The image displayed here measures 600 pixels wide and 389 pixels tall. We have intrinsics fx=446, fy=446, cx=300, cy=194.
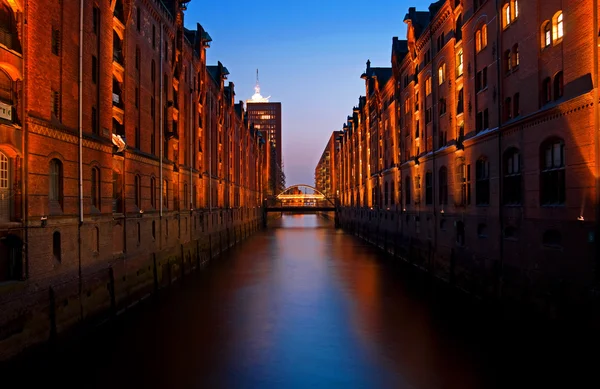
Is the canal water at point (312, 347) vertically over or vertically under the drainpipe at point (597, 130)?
under

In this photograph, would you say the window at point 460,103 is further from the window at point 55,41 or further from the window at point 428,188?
the window at point 55,41

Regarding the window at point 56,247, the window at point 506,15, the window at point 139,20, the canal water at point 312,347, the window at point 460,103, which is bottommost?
the canal water at point 312,347

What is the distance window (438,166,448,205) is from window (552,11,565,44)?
12.4 metres

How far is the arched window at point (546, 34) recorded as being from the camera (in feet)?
47.4

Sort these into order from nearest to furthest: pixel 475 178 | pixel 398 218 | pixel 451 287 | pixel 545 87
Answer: pixel 545 87
pixel 475 178
pixel 451 287
pixel 398 218

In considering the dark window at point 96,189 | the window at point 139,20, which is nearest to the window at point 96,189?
the dark window at point 96,189

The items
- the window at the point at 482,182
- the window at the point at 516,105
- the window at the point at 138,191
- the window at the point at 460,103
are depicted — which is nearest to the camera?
the window at the point at 516,105

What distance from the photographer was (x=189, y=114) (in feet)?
108

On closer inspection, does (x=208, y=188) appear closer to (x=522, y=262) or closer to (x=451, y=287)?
(x=451, y=287)

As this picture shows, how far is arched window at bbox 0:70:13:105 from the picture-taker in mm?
11992

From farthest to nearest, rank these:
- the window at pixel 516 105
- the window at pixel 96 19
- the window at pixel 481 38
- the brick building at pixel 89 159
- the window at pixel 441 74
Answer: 1. the window at pixel 441 74
2. the window at pixel 481 38
3. the window at pixel 96 19
4. the window at pixel 516 105
5. the brick building at pixel 89 159

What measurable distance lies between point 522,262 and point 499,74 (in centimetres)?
779

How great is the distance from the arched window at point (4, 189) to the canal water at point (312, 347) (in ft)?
12.7

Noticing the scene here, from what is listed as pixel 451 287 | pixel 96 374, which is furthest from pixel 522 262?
pixel 96 374
